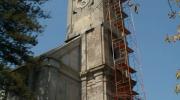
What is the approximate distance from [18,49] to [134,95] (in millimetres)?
9405

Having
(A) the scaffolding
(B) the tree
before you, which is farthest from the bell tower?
(B) the tree

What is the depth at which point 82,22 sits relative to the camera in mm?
26734

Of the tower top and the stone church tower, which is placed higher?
the tower top

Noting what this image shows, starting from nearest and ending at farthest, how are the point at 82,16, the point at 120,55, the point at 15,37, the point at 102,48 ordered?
the point at 15,37, the point at 102,48, the point at 120,55, the point at 82,16

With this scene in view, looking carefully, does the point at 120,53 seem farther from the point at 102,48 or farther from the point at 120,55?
the point at 102,48

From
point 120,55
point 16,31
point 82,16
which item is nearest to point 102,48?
point 120,55

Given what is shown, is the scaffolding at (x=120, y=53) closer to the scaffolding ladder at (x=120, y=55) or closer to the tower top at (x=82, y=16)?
the scaffolding ladder at (x=120, y=55)

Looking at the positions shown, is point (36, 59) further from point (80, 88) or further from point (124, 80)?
point (124, 80)

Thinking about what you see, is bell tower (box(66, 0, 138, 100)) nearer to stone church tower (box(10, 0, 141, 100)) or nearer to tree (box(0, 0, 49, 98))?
stone church tower (box(10, 0, 141, 100))

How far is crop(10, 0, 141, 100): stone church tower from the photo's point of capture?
2131 cm

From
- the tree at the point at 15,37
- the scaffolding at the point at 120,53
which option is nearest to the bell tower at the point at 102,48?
the scaffolding at the point at 120,53

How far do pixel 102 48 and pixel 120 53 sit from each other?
2.12 meters

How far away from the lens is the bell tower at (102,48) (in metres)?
22.7

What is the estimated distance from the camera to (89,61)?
2417 cm
